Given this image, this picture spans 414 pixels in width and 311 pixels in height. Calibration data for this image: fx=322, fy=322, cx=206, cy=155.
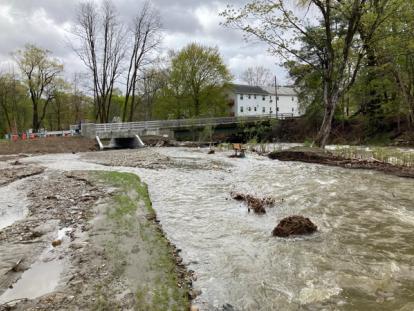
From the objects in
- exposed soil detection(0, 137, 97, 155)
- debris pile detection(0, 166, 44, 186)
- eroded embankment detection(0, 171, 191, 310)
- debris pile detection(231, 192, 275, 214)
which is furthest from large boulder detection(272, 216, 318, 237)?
exposed soil detection(0, 137, 97, 155)

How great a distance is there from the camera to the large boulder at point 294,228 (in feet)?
19.4

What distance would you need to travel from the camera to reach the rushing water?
390 cm

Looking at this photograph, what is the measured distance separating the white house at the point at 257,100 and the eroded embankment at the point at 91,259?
57.4 m

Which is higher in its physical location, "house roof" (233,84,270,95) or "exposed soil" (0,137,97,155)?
"house roof" (233,84,270,95)

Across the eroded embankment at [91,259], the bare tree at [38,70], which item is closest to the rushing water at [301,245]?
the eroded embankment at [91,259]

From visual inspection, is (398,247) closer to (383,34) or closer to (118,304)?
(118,304)

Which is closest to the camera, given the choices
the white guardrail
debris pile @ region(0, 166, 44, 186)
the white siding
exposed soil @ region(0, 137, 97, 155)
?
debris pile @ region(0, 166, 44, 186)

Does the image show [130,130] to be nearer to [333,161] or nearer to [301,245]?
[333,161]

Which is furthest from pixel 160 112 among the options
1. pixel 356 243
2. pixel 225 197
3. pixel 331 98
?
pixel 356 243

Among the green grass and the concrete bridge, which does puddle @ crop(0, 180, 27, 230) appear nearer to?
the green grass

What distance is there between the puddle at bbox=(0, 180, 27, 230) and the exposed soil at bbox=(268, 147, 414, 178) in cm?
1214

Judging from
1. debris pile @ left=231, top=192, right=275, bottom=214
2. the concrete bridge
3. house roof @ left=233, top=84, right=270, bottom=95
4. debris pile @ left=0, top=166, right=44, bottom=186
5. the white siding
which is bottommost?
debris pile @ left=231, top=192, right=275, bottom=214

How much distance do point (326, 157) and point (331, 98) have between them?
17.5 feet

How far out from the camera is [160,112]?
174ft
